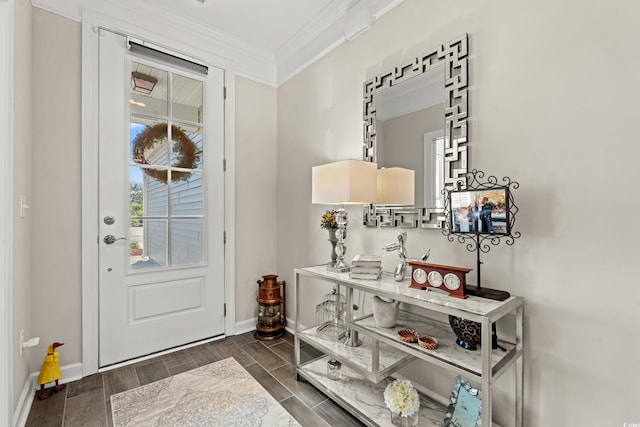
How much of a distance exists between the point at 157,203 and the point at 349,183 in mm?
1658

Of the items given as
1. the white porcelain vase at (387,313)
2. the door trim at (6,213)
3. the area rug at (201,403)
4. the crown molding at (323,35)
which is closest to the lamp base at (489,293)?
the white porcelain vase at (387,313)

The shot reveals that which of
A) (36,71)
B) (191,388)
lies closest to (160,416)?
(191,388)

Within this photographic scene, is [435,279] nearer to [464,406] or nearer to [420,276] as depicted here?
[420,276]

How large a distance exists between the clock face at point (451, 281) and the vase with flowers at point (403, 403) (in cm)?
58

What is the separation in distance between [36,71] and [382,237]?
8.38 feet

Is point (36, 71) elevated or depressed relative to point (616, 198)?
elevated

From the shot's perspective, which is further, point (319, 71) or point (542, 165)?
point (319, 71)

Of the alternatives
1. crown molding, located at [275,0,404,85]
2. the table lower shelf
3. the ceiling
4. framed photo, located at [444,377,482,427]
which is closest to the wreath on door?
the ceiling

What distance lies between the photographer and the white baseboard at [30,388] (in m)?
1.58

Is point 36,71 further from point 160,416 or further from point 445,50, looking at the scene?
point 445,50

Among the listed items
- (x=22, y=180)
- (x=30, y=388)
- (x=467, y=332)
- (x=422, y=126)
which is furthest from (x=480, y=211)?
(x=30, y=388)

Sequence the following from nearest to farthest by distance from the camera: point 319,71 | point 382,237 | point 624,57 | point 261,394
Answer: point 624,57
point 261,394
point 382,237
point 319,71

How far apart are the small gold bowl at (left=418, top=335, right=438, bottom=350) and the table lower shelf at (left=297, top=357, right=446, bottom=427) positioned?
18.1 inches

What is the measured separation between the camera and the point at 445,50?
1633 millimetres
